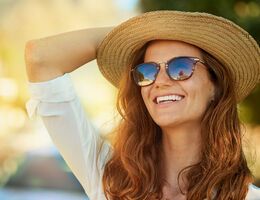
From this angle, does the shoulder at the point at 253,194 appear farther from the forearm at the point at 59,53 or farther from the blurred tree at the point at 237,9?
the blurred tree at the point at 237,9

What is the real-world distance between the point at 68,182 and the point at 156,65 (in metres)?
3.99

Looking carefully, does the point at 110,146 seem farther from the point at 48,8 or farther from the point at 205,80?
the point at 48,8

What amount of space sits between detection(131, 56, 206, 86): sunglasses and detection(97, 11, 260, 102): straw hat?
0.24ft

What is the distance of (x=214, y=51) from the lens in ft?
7.55

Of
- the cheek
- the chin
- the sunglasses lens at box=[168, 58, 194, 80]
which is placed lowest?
the chin

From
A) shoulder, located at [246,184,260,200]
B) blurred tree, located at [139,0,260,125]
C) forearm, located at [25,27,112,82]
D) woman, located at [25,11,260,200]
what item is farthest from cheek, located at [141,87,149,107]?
blurred tree, located at [139,0,260,125]

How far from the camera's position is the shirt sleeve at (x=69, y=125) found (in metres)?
2.21

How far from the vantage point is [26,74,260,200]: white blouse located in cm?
221

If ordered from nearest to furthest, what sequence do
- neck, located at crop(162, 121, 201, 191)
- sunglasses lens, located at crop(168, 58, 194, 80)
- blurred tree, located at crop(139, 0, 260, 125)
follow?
sunglasses lens, located at crop(168, 58, 194, 80) < neck, located at crop(162, 121, 201, 191) < blurred tree, located at crop(139, 0, 260, 125)

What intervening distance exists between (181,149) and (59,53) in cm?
56

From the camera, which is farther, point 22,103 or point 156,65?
point 22,103

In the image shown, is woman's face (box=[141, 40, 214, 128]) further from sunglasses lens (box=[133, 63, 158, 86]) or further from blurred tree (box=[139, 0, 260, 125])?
blurred tree (box=[139, 0, 260, 125])

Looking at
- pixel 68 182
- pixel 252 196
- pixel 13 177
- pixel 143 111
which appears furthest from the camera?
pixel 13 177

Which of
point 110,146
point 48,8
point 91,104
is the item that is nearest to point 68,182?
point 110,146
